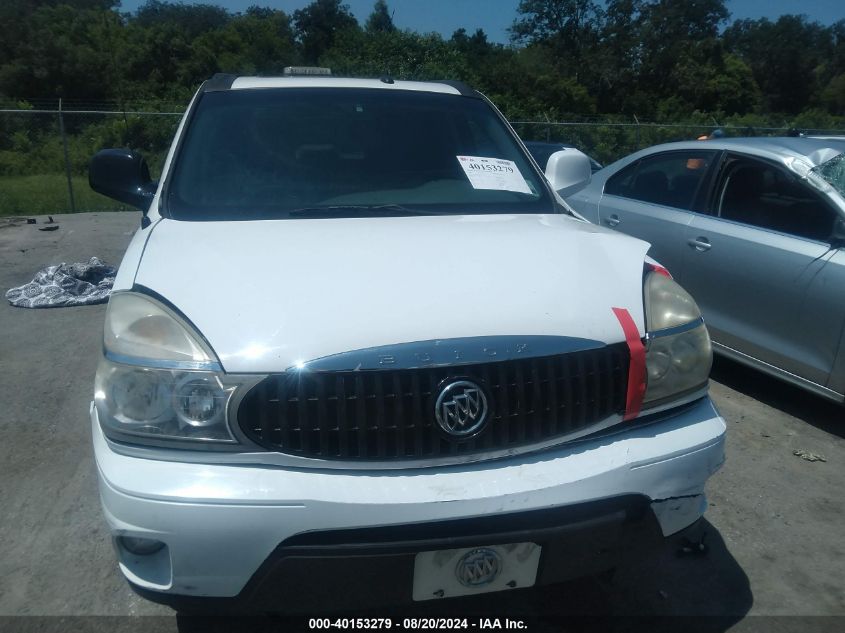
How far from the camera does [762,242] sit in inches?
183

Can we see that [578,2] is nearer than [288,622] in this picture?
No

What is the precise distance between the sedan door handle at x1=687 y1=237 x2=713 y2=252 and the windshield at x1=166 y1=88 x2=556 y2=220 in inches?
74.0

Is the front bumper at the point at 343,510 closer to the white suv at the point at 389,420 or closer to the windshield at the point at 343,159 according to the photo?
the white suv at the point at 389,420

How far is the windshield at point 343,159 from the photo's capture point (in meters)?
3.15

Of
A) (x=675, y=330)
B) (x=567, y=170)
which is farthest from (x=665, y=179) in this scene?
(x=675, y=330)

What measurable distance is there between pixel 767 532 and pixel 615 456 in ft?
5.11

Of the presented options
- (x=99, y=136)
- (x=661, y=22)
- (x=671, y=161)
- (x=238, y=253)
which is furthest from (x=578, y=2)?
(x=238, y=253)

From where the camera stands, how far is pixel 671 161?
5.72 metres

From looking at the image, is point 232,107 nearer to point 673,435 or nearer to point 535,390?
point 535,390

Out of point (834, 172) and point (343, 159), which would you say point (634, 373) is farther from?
point (834, 172)

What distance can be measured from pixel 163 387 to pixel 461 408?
793 millimetres

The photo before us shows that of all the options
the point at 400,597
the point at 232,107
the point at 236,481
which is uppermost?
the point at 232,107

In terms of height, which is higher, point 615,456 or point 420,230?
point 420,230

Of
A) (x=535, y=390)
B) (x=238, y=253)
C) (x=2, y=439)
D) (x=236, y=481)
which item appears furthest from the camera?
(x=2, y=439)
